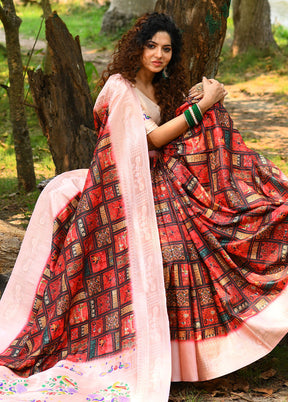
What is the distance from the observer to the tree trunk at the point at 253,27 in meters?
12.1

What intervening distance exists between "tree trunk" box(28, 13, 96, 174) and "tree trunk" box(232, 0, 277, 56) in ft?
24.9

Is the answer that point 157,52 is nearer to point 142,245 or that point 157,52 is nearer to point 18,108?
point 142,245

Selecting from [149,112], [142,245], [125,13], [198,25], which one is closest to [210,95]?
[149,112]

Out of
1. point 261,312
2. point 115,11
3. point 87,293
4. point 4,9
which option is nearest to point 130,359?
point 87,293

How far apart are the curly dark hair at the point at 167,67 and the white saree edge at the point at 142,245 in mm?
114

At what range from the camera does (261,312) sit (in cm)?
321

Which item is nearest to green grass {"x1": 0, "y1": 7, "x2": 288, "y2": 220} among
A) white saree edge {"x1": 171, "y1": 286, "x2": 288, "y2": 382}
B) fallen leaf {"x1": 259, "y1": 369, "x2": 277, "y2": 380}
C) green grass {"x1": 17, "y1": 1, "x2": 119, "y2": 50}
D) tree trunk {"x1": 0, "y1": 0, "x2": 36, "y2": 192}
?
green grass {"x1": 17, "y1": 1, "x2": 119, "y2": 50}

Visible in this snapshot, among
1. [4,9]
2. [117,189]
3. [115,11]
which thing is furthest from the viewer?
[115,11]

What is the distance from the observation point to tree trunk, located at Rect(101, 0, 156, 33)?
584 inches

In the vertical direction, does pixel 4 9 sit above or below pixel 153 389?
above

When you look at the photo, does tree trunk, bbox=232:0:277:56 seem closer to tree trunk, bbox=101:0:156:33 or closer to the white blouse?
tree trunk, bbox=101:0:156:33

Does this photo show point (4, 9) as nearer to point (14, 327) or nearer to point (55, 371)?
point (14, 327)

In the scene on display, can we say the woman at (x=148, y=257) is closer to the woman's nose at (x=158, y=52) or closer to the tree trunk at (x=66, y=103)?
the woman's nose at (x=158, y=52)

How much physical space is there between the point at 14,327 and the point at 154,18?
6.69ft
